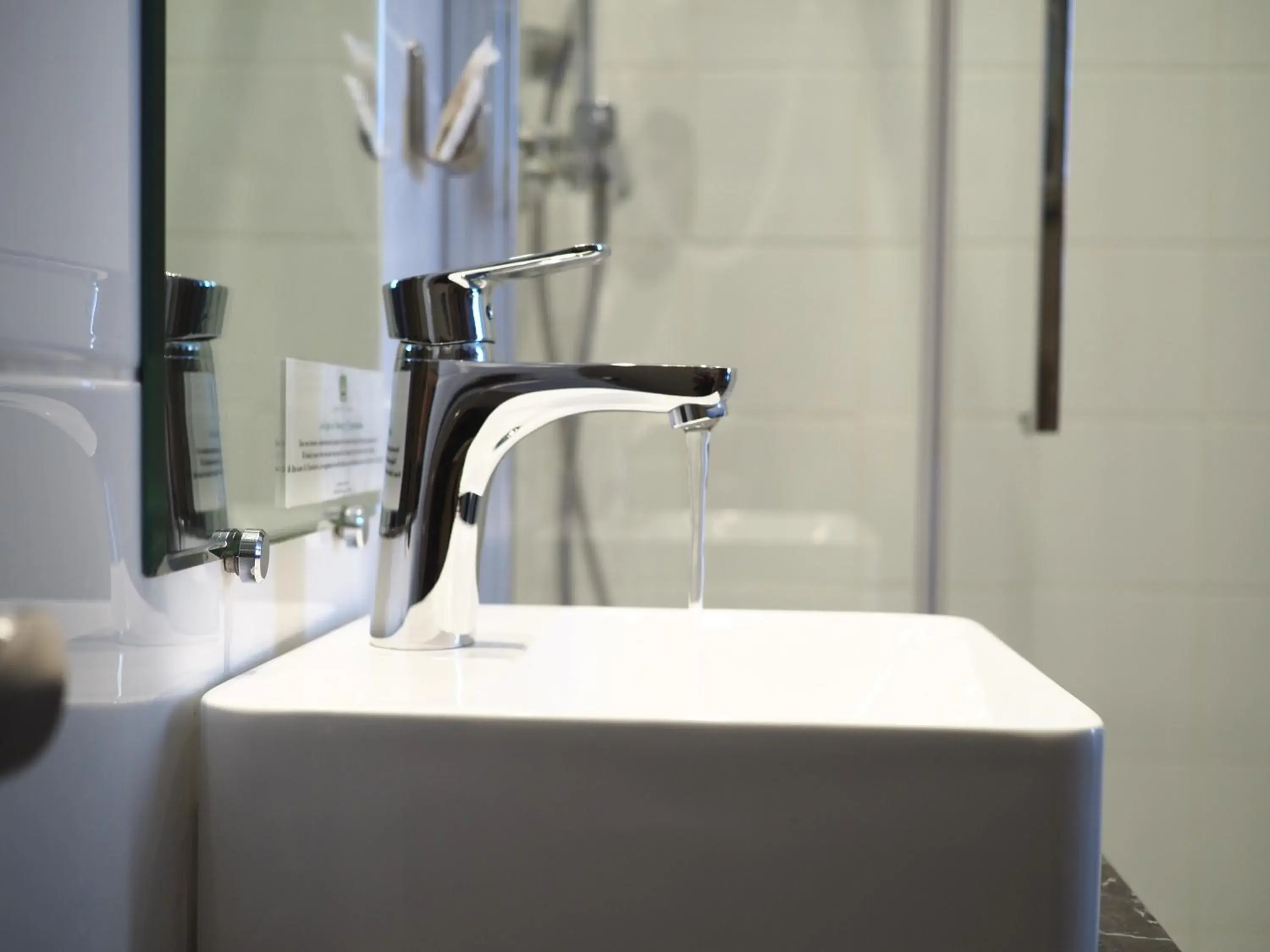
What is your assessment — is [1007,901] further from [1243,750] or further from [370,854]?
[1243,750]

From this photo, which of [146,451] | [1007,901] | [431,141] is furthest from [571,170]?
[1007,901]

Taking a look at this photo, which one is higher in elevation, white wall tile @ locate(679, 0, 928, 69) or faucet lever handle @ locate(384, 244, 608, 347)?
white wall tile @ locate(679, 0, 928, 69)

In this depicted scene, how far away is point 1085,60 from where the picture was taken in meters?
1.16

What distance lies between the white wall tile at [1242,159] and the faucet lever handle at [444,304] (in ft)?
3.08

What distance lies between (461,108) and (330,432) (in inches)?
14.3

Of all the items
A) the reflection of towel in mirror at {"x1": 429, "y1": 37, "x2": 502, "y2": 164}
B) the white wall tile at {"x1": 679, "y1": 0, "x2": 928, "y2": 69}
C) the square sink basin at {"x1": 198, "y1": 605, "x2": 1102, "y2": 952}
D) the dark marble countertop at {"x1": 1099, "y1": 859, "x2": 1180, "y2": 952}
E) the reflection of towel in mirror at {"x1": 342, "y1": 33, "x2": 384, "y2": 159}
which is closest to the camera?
the square sink basin at {"x1": 198, "y1": 605, "x2": 1102, "y2": 952}

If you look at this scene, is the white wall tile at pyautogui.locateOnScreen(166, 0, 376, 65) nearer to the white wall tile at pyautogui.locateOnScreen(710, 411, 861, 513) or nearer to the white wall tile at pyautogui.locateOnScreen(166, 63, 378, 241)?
the white wall tile at pyautogui.locateOnScreen(166, 63, 378, 241)

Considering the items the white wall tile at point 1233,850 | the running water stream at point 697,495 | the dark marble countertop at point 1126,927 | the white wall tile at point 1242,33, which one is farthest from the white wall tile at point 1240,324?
the running water stream at point 697,495

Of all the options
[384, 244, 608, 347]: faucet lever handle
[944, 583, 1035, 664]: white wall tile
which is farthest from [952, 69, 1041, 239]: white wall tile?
[384, 244, 608, 347]: faucet lever handle

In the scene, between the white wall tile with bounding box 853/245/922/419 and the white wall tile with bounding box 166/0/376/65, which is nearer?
the white wall tile with bounding box 166/0/376/65

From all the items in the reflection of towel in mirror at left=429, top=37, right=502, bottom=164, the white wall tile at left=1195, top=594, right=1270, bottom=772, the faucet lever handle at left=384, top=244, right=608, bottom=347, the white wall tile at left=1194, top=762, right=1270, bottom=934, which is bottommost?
the white wall tile at left=1194, top=762, right=1270, bottom=934

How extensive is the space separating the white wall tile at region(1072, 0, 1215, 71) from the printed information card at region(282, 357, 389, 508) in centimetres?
87

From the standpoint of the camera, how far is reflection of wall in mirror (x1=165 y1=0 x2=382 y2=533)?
0.45m

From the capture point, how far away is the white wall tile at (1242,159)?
3.79 ft
